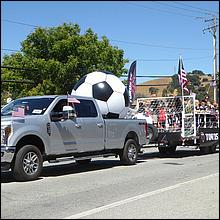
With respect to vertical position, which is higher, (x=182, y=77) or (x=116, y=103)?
(x=182, y=77)

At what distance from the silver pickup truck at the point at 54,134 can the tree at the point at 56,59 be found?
15.3 metres

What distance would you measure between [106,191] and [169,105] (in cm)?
918

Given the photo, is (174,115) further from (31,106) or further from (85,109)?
(31,106)

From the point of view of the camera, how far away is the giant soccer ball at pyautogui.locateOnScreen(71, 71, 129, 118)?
13555mm

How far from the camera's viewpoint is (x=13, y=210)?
23.4ft

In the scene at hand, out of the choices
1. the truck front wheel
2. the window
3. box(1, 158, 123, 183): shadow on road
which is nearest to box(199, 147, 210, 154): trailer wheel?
box(1, 158, 123, 183): shadow on road

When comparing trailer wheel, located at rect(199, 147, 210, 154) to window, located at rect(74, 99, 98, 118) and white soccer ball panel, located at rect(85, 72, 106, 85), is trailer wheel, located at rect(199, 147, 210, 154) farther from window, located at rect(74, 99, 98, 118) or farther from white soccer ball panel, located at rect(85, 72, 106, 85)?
window, located at rect(74, 99, 98, 118)

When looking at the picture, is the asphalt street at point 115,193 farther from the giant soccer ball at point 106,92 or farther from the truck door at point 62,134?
the giant soccer ball at point 106,92

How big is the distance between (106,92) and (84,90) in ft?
2.50

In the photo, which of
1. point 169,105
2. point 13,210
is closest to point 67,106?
point 13,210

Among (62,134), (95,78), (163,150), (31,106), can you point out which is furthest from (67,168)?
(163,150)

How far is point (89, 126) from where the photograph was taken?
11.6 metres

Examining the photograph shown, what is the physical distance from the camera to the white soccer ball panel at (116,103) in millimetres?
13564

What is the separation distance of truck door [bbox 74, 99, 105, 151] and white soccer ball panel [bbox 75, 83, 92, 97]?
172 centimetres
